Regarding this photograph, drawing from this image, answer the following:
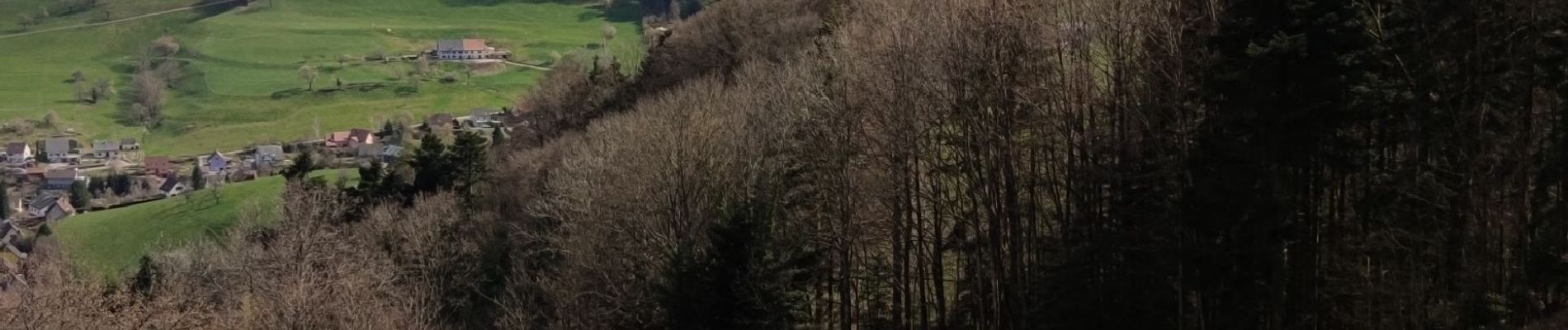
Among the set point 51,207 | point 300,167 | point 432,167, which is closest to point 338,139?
point 51,207

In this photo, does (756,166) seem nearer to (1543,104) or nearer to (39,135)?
(1543,104)

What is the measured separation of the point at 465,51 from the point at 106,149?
48407mm

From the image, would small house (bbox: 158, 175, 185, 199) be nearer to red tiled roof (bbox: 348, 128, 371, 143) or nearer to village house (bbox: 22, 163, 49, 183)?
village house (bbox: 22, 163, 49, 183)

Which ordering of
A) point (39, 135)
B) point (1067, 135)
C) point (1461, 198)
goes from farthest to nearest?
point (39, 135)
point (1067, 135)
point (1461, 198)

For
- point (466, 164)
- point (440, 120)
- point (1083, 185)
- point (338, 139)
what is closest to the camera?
point (1083, 185)

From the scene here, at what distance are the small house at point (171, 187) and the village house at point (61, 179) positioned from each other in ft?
32.9

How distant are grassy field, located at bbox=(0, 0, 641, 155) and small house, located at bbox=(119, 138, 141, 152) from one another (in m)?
1.28

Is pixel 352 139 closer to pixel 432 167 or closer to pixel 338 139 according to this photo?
pixel 338 139

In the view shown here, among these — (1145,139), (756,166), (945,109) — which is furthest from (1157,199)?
(756,166)

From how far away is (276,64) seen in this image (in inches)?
6398

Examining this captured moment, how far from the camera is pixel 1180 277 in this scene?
77.3ft

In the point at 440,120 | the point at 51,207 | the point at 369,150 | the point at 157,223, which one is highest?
the point at 440,120

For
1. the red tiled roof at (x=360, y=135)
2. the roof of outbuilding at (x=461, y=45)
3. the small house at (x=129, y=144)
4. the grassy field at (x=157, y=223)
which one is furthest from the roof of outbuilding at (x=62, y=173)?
the roof of outbuilding at (x=461, y=45)

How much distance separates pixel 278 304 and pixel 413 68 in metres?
138
